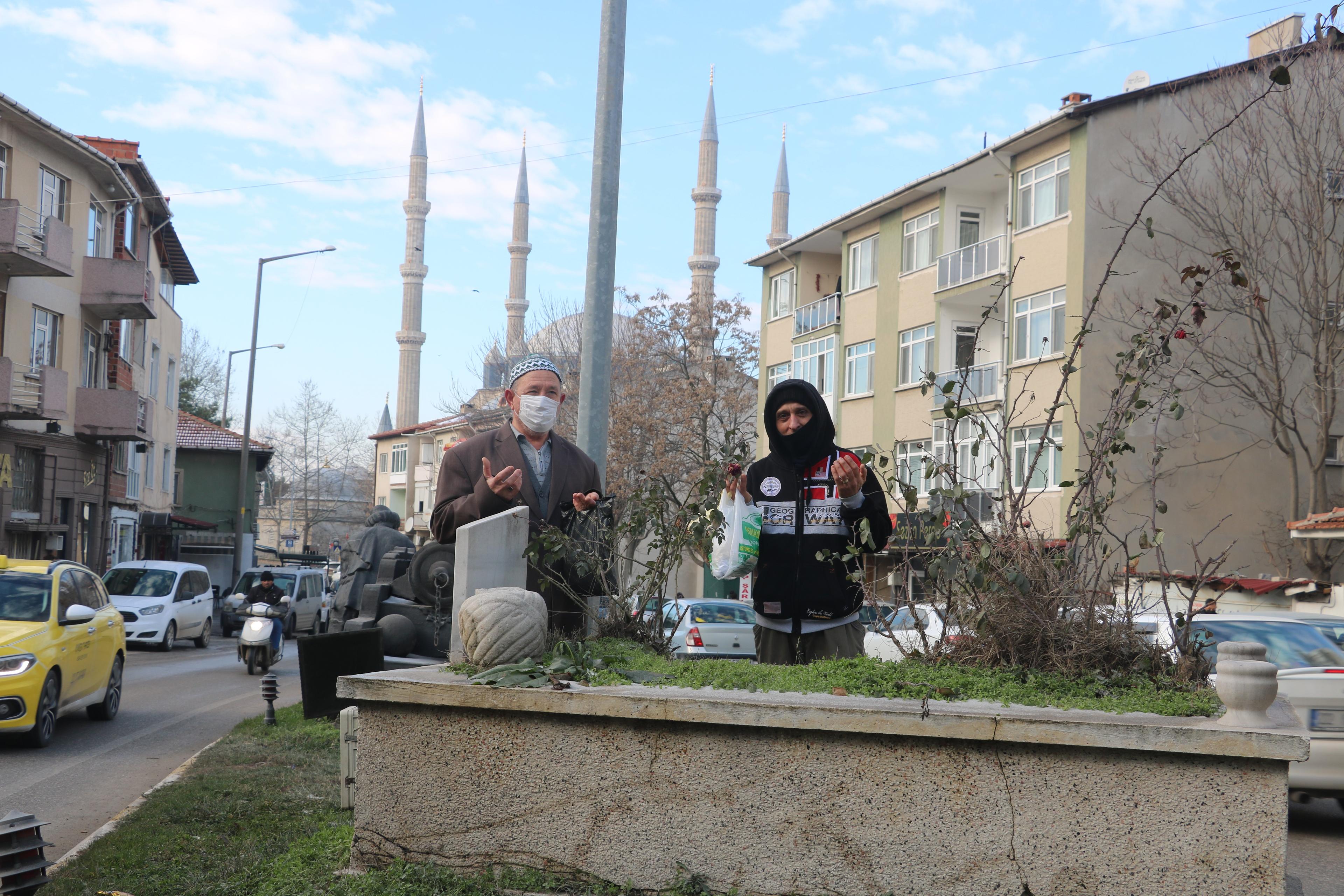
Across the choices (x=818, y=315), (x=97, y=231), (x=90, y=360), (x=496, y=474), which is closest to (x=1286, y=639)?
(x=496, y=474)

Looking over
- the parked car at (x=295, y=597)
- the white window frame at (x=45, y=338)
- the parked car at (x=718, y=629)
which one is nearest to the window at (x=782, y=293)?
the parked car at (x=295, y=597)

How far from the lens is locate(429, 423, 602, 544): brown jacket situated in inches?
236

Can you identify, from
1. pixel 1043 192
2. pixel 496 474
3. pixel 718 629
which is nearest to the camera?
pixel 496 474

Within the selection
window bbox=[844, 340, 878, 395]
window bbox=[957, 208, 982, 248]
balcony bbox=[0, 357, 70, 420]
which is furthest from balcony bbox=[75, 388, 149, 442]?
window bbox=[957, 208, 982, 248]

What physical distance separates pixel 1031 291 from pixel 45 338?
2199cm

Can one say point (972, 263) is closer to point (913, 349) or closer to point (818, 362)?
point (913, 349)

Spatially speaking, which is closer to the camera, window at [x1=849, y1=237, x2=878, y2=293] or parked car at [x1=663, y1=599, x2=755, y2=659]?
parked car at [x1=663, y1=599, x2=755, y2=659]

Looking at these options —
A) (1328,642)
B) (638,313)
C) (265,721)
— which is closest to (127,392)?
(638,313)

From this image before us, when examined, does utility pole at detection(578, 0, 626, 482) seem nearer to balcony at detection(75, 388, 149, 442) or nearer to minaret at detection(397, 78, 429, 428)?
balcony at detection(75, 388, 149, 442)

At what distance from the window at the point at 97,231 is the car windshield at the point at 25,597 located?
71.4 ft

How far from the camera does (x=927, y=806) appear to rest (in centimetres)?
399

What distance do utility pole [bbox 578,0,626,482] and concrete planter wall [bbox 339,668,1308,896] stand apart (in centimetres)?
353

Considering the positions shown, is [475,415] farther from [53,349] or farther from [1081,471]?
[1081,471]

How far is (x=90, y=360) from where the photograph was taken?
1261 inches
